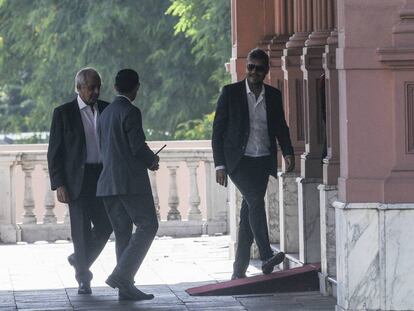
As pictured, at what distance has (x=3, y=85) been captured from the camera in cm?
4800

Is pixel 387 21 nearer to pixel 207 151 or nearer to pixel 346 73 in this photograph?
pixel 346 73

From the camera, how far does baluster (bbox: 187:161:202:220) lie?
2088 centimetres

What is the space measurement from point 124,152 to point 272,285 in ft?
5.26

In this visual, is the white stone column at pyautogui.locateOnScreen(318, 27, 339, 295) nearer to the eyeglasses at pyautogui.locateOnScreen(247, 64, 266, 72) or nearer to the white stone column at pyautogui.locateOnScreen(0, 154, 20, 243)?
the eyeglasses at pyautogui.locateOnScreen(247, 64, 266, 72)

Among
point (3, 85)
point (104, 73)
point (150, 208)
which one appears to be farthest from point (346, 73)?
point (3, 85)

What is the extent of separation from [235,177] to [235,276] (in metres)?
0.94

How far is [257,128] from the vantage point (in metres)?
14.4

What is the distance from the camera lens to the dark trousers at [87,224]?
14.2m

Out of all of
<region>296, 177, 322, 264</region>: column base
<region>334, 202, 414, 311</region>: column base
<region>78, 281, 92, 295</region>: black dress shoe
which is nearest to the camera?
<region>334, 202, 414, 311</region>: column base

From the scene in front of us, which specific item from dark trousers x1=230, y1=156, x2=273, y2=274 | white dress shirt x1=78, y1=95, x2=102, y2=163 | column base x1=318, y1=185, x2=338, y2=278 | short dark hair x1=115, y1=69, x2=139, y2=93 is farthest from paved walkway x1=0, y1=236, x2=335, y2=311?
short dark hair x1=115, y1=69, x2=139, y2=93

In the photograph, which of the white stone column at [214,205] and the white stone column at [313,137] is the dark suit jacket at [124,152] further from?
the white stone column at [214,205]

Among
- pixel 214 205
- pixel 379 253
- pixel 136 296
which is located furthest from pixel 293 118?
pixel 214 205

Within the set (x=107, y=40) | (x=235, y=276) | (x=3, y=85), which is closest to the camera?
(x=235, y=276)

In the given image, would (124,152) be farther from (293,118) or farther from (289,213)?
(293,118)
